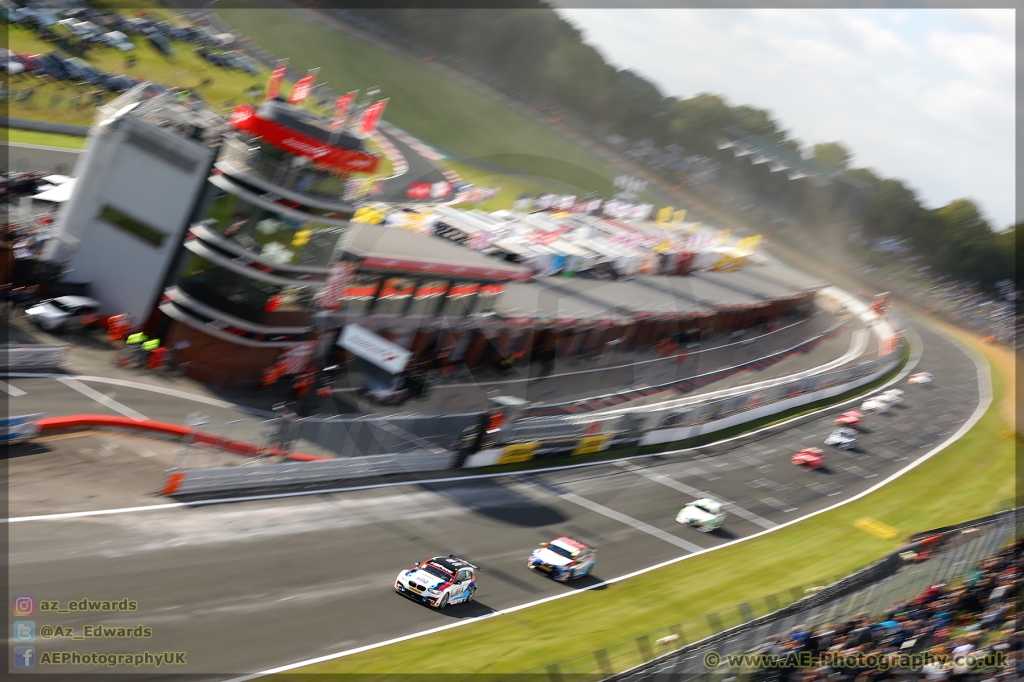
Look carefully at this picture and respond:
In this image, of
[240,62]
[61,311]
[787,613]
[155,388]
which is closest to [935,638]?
[787,613]

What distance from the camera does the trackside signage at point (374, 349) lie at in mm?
16688

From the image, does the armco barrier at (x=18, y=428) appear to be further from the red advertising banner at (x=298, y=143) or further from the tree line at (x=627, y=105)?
the tree line at (x=627, y=105)

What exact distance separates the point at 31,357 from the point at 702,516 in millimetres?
24937

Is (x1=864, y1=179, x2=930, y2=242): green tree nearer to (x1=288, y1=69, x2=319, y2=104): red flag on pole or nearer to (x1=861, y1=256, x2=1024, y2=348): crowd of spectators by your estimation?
(x1=861, y1=256, x2=1024, y2=348): crowd of spectators

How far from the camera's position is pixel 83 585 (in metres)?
18.7

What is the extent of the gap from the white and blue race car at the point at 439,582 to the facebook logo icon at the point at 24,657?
9321 millimetres

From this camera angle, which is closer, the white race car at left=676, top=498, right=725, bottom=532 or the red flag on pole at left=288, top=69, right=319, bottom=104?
the red flag on pole at left=288, top=69, right=319, bottom=104

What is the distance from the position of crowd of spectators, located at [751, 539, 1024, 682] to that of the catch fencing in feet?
0.94

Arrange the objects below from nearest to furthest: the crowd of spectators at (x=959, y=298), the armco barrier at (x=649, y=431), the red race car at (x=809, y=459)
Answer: the armco barrier at (x=649, y=431)
the red race car at (x=809, y=459)
the crowd of spectators at (x=959, y=298)

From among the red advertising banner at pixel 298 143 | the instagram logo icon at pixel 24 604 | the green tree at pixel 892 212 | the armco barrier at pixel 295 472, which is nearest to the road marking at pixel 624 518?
the armco barrier at pixel 295 472

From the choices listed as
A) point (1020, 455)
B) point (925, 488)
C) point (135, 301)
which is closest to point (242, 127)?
point (135, 301)

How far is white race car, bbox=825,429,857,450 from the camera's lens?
47.7 meters

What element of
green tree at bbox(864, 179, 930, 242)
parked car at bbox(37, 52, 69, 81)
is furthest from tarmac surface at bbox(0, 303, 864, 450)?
green tree at bbox(864, 179, 930, 242)

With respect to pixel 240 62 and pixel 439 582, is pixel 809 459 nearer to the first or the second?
pixel 439 582
